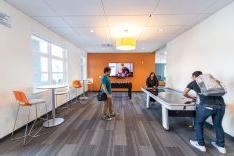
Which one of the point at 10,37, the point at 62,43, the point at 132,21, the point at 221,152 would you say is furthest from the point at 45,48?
the point at 221,152

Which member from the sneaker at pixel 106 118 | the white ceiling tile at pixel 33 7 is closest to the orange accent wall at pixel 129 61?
the sneaker at pixel 106 118

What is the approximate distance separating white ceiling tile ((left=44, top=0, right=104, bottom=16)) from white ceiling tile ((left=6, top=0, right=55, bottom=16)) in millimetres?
162

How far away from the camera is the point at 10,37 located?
302cm

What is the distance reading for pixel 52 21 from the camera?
3920 millimetres

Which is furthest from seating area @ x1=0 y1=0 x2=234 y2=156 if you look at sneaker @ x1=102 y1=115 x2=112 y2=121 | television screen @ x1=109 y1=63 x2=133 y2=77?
television screen @ x1=109 y1=63 x2=133 y2=77

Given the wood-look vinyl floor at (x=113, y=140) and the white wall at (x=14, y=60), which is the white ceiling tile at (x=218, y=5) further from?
the white wall at (x=14, y=60)

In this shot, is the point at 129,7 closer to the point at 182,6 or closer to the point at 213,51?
the point at 182,6

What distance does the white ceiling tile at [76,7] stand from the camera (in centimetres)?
281

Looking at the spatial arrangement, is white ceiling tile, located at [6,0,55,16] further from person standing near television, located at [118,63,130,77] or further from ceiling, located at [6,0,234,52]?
person standing near television, located at [118,63,130,77]

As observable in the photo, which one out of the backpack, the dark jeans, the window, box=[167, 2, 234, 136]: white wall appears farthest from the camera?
the window

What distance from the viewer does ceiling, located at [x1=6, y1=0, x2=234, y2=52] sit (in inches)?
113

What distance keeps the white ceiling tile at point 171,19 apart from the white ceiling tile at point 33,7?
2411 mm

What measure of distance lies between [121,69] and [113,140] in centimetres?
701

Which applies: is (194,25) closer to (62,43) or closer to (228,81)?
(228,81)
